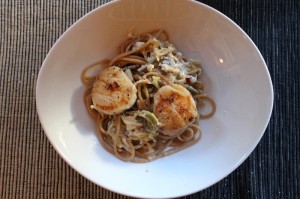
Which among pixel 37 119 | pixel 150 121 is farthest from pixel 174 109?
pixel 37 119

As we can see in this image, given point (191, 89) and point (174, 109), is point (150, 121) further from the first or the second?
point (191, 89)

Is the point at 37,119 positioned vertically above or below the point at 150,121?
below

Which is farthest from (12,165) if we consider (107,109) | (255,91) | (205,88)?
(255,91)

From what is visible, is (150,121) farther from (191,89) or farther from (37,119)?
(37,119)

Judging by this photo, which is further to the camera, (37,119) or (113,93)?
(37,119)

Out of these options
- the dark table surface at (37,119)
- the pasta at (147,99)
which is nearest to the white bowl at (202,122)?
the pasta at (147,99)
